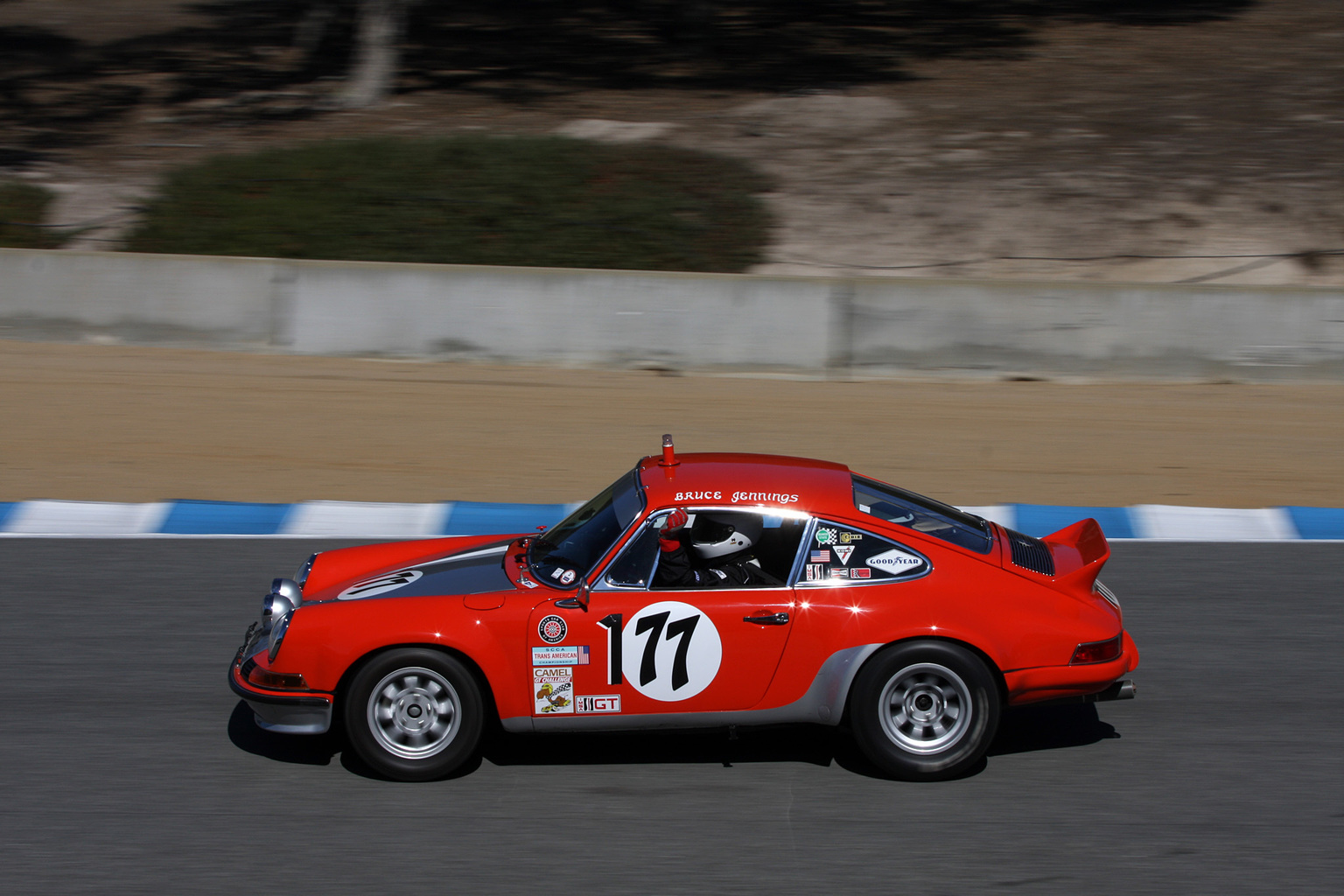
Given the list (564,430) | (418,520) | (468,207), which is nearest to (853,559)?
(418,520)

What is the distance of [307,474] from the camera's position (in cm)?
982

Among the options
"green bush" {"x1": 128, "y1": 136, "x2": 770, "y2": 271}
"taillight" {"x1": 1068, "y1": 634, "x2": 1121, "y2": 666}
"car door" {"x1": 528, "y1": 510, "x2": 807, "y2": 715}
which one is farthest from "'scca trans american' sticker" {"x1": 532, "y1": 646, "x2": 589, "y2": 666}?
"green bush" {"x1": 128, "y1": 136, "x2": 770, "y2": 271}

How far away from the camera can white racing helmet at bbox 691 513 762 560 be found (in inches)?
195

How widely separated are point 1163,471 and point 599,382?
5.03 meters

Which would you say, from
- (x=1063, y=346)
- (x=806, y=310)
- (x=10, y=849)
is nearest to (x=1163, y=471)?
(x=1063, y=346)

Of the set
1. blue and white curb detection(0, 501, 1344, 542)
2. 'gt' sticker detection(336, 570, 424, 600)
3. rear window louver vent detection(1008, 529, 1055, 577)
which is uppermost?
rear window louver vent detection(1008, 529, 1055, 577)

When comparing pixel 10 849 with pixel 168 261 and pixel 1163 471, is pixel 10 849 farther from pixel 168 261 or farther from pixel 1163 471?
pixel 168 261

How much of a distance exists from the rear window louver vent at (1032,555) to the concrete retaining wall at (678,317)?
22.6 feet

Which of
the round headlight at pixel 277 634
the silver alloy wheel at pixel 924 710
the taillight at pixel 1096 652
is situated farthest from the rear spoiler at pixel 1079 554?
the round headlight at pixel 277 634

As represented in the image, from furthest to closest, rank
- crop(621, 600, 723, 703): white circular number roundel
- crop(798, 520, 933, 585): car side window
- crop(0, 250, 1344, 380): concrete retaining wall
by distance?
crop(0, 250, 1344, 380): concrete retaining wall → crop(798, 520, 933, 585): car side window → crop(621, 600, 723, 703): white circular number roundel

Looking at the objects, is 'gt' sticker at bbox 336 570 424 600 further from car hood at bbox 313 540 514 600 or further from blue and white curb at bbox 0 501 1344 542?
blue and white curb at bbox 0 501 1344 542

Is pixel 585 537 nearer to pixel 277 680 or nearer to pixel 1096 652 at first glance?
pixel 277 680

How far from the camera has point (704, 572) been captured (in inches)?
193

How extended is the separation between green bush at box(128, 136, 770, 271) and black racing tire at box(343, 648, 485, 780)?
1020 cm
